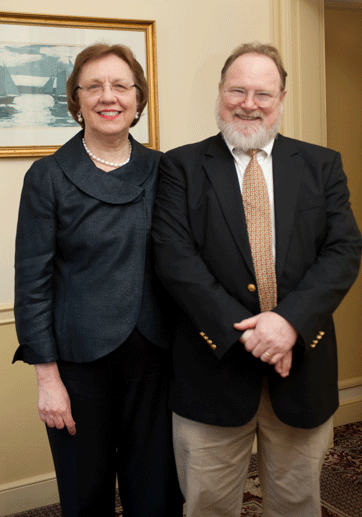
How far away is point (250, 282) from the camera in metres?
1.59

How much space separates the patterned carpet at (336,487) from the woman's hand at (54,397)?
1148 mm

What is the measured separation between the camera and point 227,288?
1.61m

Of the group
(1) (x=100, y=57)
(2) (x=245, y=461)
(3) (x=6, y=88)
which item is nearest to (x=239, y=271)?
(2) (x=245, y=461)

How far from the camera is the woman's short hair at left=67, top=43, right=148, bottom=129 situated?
1.67 metres

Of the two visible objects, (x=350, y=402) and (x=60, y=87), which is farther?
(x=350, y=402)

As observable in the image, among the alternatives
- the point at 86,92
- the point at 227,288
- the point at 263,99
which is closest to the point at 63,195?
the point at 86,92

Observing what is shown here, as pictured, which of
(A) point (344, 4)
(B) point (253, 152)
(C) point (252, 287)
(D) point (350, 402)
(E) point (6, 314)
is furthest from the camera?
(D) point (350, 402)

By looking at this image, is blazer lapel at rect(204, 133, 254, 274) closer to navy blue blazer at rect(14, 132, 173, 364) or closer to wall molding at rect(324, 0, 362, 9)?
navy blue blazer at rect(14, 132, 173, 364)

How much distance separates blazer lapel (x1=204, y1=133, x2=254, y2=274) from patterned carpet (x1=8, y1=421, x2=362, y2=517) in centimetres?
150

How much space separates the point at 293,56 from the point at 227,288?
1719 millimetres

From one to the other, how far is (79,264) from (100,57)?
2.11ft

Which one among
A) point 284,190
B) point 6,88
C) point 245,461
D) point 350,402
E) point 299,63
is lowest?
point 350,402

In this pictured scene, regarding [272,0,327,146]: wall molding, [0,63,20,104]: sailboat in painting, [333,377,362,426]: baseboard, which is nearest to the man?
[0,63,20,104]: sailboat in painting

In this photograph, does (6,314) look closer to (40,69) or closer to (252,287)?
(40,69)
